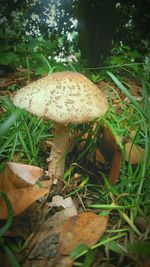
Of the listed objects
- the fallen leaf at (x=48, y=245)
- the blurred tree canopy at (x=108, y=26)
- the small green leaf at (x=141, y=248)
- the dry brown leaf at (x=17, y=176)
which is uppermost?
the blurred tree canopy at (x=108, y=26)

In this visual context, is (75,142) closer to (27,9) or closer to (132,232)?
(132,232)

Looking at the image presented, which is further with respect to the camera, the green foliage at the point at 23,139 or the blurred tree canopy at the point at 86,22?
the blurred tree canopy at the point at 86,22

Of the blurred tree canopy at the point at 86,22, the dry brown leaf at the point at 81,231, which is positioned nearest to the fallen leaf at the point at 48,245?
the dry brown leaf at the point at 81,231

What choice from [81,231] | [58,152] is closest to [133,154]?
[58,152]

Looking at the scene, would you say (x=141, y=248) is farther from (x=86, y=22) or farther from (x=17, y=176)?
(x=86, y=22)

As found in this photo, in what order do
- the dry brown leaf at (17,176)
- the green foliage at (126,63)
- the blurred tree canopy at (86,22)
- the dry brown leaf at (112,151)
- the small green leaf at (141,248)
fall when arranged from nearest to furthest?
the small green leaf at (141,248) < the dry brown leaf at (17,176) < the dry brown leaf at (112,151) < the green foliage at (126,63) < the blurred tree canopy at (86,22)

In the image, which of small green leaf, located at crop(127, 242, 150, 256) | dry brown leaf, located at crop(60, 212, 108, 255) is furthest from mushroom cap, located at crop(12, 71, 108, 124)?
small green leaf, located at crop(127, 242, 150, 256)

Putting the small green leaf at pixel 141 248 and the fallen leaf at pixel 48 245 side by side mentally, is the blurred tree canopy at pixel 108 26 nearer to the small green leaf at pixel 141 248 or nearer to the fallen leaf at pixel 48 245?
the fallen leaf at pixel 48 245

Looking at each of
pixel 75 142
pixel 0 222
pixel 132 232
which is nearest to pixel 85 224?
pixel 132 232
